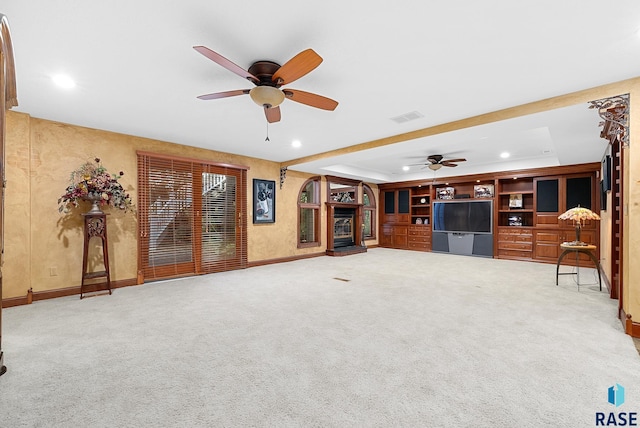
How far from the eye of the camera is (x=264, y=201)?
6465 mm

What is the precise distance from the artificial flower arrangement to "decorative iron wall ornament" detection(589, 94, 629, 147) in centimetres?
596

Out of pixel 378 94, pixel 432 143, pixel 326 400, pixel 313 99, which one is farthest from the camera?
pixel 432 143

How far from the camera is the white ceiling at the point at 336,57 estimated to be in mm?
1847

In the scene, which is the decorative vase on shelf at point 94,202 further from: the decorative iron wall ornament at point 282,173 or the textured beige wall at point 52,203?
the decorative iron wall ornament at point 282,173

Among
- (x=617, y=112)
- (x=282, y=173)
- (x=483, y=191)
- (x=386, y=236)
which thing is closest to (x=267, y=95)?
(x=617, y=112)

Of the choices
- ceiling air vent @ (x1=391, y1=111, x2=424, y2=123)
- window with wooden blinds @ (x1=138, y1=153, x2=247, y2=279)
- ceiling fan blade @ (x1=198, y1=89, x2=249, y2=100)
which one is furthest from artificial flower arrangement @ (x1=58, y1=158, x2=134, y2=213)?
ceiling air vent @ (x1=391, y1=111, x2=424, y2=123)

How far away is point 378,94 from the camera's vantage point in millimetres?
3104

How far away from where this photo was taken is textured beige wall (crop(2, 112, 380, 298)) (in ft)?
11.8

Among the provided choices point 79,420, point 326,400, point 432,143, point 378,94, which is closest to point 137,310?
point 79,420

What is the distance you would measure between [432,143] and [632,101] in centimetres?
225

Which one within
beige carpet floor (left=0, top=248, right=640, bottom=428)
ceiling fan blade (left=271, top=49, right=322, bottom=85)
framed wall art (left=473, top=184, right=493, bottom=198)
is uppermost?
ceiling fan blade (left=271, top=49, right=322, bottom=85)

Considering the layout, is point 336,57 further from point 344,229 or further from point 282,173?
point 344,229

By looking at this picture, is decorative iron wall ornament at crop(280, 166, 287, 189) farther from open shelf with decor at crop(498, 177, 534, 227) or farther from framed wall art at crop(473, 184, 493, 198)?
open shelf with decor at crop(498, 177, 534, 227)

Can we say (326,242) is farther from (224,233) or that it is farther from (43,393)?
(43,393)
